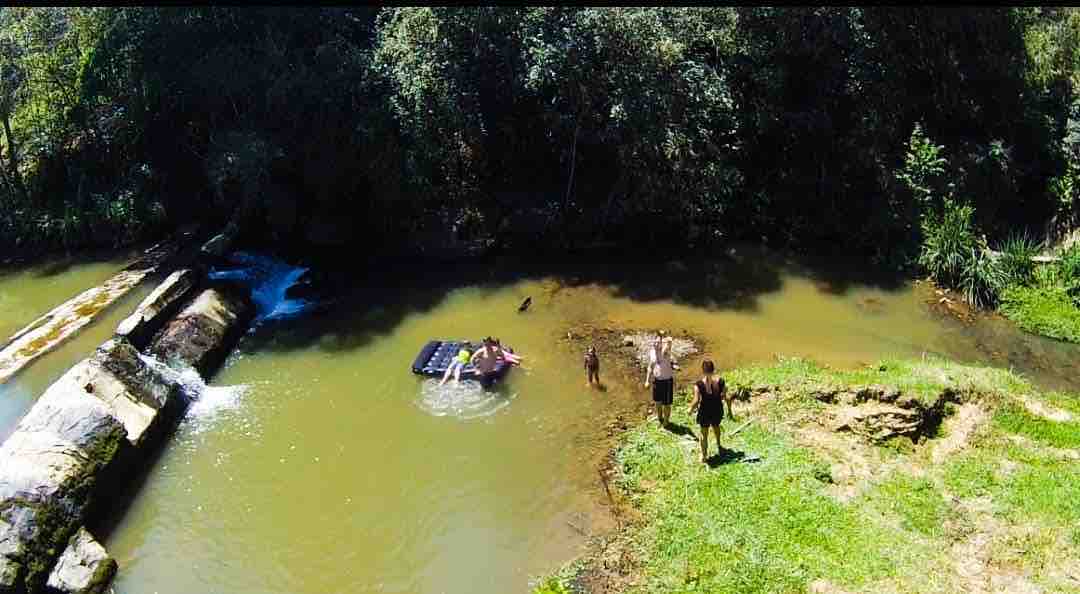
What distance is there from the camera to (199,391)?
1619cm

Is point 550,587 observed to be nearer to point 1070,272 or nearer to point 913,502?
point 913,502

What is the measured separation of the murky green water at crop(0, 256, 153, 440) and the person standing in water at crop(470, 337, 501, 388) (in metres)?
8.51

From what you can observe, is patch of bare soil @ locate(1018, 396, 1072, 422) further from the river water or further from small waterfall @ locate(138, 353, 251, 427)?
small waterfall @ locate(138, 353, 251, 427)

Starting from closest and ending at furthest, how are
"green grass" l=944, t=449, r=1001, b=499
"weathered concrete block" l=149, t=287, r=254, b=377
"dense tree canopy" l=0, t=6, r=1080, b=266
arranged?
"green grass" l=944, t=449, r=1001, b=499 < "weathered concrete block" l=149, t=287, r=254, b=377 < "dense tree canopy" l=0, t=6, r=1080, b=266

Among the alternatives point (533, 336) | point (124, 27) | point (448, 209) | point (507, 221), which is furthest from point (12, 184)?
point (533, 336)

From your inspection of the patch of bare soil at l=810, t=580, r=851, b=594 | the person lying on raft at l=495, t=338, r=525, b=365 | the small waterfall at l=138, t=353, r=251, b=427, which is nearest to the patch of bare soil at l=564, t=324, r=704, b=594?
the person lying on raft at l=495, t=338, r=525, b=365

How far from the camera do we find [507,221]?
22344 millimetres

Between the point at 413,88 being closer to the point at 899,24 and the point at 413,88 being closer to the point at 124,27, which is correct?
the point at 124,27

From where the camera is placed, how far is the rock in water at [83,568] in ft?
37.0

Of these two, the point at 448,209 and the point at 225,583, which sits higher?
the point at 448,209

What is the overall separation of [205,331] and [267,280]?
386 cm

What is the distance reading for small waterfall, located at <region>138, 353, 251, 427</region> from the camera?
1563 centimetres

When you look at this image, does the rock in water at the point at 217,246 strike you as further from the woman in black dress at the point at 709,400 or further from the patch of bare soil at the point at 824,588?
the patch of bare soil at the point at 824,588

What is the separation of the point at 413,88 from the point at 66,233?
11590 millimetres
